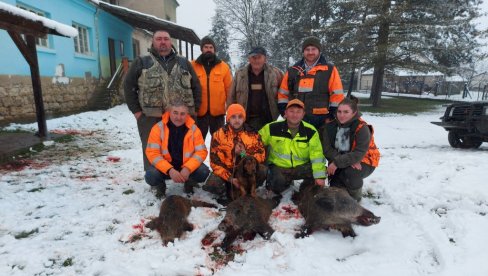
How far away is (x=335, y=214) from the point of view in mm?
3070

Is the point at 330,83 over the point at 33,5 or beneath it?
beneath

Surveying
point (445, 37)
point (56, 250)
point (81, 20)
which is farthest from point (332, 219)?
point (445, 37)

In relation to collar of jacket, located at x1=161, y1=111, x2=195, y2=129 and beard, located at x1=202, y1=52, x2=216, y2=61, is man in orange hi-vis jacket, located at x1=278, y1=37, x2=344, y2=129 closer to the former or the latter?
beard, located at x1=202, y1=52, x2=216, y2=61

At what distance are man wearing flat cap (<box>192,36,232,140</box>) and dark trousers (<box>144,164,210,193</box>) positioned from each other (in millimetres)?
1033

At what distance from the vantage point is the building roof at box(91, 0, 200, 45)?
46.7 ft

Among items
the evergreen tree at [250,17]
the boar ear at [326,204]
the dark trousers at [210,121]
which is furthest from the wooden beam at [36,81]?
the evergreen tree at [250,17]

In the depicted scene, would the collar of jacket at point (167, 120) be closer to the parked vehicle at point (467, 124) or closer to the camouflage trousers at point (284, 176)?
the camouflage trousers at point (284, 176)

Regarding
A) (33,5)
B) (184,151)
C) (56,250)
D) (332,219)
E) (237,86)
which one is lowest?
(56,250)

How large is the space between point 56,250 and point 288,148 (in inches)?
110

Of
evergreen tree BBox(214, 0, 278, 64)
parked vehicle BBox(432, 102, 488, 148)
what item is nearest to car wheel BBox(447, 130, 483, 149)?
parked vehicle BBox(432, 102, 488, 148)

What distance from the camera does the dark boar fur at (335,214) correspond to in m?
3.07

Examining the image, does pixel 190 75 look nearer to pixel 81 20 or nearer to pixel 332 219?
pixel 332 219

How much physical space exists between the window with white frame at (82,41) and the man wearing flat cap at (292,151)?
12163 mm

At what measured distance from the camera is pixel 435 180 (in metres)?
4.50
